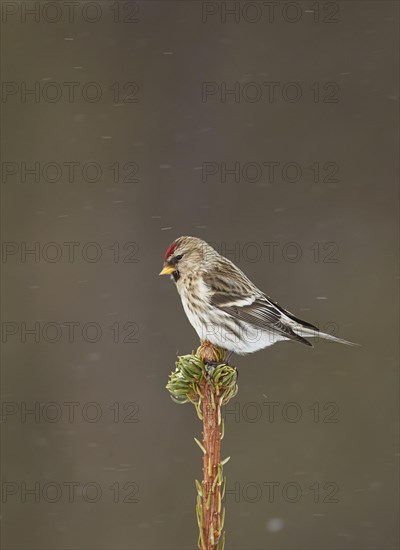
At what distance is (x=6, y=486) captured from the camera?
17.4 feet

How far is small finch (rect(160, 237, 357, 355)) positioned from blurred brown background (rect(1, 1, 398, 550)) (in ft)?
7.15

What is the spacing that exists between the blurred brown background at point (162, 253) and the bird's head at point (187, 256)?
221 centimetres

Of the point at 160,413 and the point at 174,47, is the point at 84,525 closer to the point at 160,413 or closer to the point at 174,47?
the point at 160,413

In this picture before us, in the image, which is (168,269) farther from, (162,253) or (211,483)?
(162,253)

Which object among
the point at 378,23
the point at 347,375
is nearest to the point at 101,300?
the point at 347,375

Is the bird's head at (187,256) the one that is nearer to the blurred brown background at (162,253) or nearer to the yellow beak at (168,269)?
the yellow beak at (168,269)

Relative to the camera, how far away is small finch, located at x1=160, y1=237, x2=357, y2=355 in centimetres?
298

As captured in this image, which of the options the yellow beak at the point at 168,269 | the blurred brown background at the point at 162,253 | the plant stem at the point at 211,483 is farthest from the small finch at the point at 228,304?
the blurred brown background at the point at 162,253

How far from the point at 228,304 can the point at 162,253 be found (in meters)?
2.23

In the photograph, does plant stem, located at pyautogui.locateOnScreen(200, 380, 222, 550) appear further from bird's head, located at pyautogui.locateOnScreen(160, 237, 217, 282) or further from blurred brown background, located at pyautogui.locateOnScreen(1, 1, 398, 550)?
blurred brown background, located at pyautogui.locateOnScreen(1, 1, 398, 550)

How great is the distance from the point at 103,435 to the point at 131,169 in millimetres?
1759

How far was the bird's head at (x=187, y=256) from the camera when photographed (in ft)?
9.48

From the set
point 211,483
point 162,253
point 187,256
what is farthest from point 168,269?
point 162,253

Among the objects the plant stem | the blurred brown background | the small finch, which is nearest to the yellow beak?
the small finch
